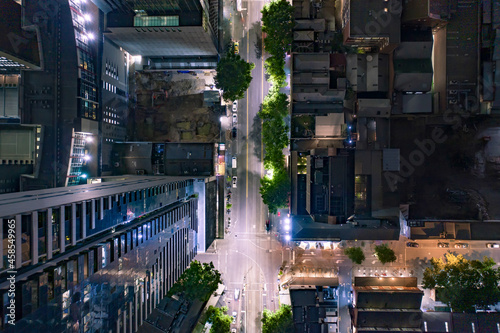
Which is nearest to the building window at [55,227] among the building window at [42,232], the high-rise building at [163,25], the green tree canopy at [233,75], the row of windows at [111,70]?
the building window at [42,232]

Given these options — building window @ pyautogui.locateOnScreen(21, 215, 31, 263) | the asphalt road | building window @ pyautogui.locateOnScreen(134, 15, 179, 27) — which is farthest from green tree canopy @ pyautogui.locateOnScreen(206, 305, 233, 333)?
building window @ pyautogui.locateOnScreen(134, 15, 179, 27)

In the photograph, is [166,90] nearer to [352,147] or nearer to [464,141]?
[352,147]

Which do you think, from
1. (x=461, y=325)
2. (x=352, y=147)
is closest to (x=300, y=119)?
(x=352, y=147)

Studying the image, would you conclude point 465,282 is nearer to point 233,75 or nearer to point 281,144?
point 281,144

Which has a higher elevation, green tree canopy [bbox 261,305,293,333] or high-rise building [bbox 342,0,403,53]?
high-rise building [bbox 342,0,403,53]

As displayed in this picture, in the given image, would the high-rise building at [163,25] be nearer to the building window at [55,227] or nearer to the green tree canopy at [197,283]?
the building window at [55,227]

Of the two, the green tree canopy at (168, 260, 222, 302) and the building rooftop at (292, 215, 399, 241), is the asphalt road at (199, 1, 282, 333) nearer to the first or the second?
the green tree canopy at (168, 260, 222, 302)

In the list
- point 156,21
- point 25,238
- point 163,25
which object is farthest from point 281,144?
point 25,238
